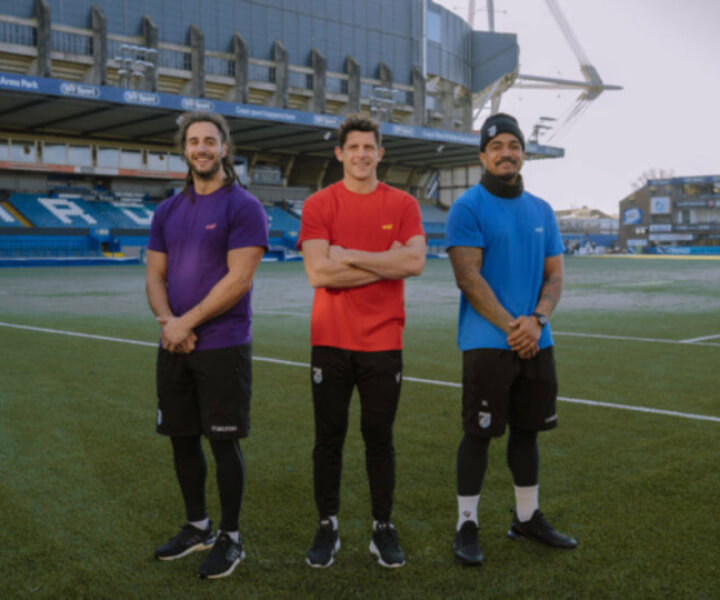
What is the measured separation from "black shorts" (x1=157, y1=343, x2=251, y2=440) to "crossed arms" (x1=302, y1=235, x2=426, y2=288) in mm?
509

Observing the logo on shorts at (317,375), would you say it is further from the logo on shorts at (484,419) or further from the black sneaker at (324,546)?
the logo on shorts at (484,419)

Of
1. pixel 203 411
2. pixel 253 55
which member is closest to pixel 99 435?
pixel 203 411

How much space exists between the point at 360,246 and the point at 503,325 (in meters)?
0.77

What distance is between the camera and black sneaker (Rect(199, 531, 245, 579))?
3.38m

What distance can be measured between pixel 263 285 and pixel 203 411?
20495 millimetres

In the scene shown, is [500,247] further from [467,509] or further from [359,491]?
[359,491]

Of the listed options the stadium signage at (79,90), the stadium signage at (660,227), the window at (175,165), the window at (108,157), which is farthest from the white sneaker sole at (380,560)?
the stadium signage at (660,227)

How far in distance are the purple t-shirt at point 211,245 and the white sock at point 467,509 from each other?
4.26ft

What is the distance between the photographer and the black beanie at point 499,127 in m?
3.74

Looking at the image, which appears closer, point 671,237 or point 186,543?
point 186,543

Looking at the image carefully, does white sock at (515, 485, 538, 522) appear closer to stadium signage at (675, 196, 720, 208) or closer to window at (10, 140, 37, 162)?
window at (10, 140, 37, 162)

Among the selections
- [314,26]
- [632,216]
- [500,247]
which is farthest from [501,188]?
[632,216]

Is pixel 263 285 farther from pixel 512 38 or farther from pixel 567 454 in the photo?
pixel 512 38

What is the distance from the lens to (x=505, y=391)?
11.9 ft
